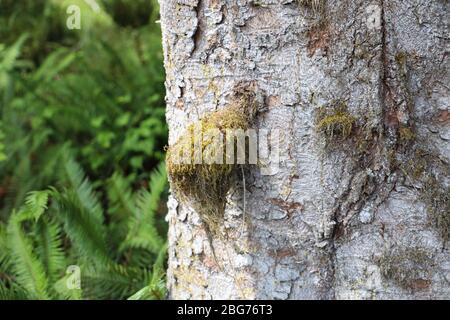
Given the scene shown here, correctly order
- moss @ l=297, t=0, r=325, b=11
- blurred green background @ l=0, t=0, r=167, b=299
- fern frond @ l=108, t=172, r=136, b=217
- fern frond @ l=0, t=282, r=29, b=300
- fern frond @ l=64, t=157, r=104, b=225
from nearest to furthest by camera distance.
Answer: moss @ l=297, t=0, r=325, b=11, fern frond @ l=0, t=282, r=29, b=300, blurred green background @ l=0, t=0, r=167, b=299, fern frond @ l=64, t=157, r=104, b=225, fern frond @ l=108, t=172, r=136, b=217

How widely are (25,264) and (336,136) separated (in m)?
2.07

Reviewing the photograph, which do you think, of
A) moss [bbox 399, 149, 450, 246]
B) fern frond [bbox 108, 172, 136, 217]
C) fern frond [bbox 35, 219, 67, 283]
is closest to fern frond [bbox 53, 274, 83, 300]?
fern frond [bbox 35, 219, 67, 283]

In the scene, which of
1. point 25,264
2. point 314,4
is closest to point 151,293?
point 25,264

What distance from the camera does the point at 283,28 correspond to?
182cm

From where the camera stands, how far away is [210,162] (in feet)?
6.12

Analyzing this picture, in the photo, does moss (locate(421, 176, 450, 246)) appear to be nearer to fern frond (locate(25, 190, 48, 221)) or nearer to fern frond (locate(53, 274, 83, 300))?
fern frond (locate(53, 274, 83, 300))

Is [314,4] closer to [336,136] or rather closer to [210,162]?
[336,136]

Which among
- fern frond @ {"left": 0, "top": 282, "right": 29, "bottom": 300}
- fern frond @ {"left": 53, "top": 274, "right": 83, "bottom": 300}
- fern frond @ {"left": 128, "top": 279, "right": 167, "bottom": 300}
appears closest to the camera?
fern frond @ {"left": 128, "top": 279, "right": 167, "bottom": 300}

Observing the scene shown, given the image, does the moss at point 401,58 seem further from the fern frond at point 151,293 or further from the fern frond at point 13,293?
the fern frond at point 13,293

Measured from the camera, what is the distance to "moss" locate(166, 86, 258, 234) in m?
1.87

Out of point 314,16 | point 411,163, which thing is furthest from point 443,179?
point 314,16

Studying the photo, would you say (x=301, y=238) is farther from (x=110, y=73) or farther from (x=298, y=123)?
(x=110, y=73)

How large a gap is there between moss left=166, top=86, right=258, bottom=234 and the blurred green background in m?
0.76

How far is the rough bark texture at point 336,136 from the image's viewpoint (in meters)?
1.80
